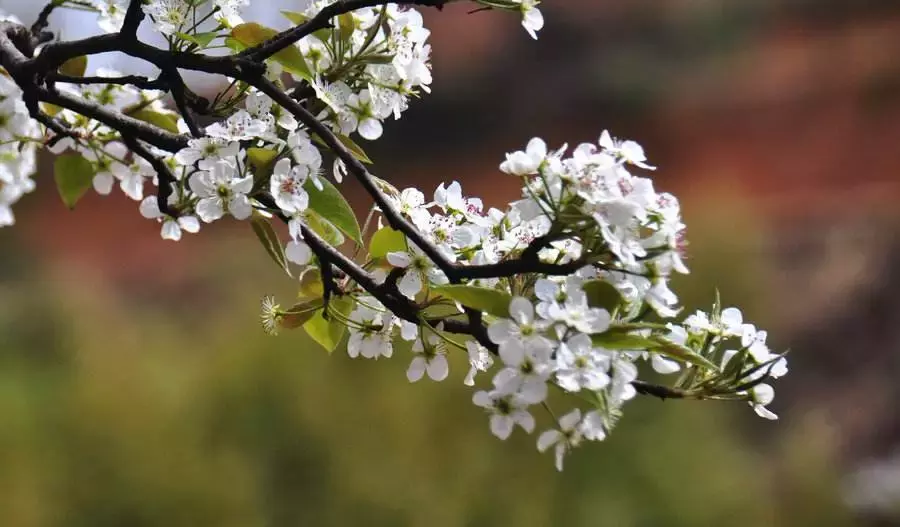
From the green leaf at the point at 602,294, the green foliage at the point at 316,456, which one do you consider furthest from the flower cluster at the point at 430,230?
the green foliage at the point at 316,456

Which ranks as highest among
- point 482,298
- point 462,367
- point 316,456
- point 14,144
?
point 482,298

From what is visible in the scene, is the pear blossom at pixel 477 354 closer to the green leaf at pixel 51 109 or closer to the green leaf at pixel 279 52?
the green leaf at pixel 279 52

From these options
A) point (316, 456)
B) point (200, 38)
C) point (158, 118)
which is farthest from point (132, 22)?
point (316, 456)

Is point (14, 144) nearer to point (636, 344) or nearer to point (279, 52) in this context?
point (279, 52)

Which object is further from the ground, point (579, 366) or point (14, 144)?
point (579, 366)

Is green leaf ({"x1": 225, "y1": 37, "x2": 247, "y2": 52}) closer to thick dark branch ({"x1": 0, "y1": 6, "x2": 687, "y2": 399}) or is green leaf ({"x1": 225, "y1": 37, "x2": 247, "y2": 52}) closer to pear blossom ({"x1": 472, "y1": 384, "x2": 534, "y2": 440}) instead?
thick dark branch ({"x1": 0, "y1": 6, "x2": 687, "y2": 399})

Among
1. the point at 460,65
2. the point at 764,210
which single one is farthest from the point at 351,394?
the point at 460,65

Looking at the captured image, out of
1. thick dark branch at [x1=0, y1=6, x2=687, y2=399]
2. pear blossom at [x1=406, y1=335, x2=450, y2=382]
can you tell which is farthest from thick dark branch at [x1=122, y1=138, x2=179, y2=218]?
pear blossom at [x1=406, y1=335, x2=450, y2=382]

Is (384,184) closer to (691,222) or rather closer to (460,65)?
(691,222)
